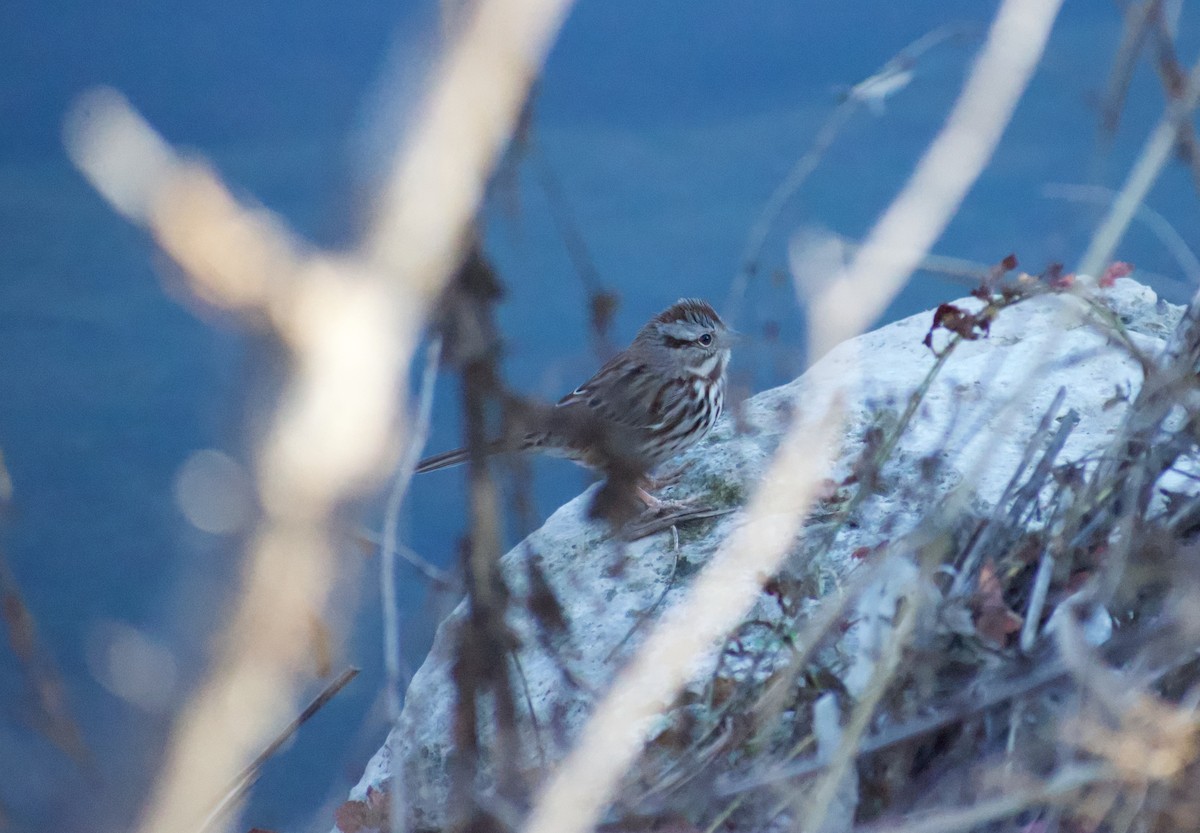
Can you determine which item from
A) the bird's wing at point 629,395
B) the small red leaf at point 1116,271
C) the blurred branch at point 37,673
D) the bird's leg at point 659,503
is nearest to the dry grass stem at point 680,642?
the bird's leg at point 659,503

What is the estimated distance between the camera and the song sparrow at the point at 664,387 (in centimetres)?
279

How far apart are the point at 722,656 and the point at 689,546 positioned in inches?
41.7

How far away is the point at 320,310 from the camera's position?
22.6 inches

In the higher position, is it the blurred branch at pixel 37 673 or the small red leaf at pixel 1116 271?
the small red leaf at pixel 1116 271

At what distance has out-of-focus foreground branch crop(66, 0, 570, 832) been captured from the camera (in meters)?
0.56

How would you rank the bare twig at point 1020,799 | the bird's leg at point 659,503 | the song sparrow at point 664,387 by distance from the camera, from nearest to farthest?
1. the bare twig at point 1020,799
2. the bird's leg at point 659,503
3. the song sparrow at point 664,387

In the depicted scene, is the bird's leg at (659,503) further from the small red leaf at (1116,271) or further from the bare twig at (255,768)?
the bare twig at (255,768)

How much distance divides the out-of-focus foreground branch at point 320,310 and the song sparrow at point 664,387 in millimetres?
1773

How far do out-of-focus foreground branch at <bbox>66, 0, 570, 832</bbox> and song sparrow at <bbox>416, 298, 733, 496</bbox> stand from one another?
1773mm

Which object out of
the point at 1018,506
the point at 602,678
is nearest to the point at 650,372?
the point at 602,678

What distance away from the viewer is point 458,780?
726 mm

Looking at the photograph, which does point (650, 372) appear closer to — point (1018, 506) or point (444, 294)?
point (1018, 506)

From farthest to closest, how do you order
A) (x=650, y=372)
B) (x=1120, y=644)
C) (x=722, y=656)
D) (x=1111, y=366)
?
(x=650, y=372), (x=1111, y=366), (x=722, y=656), (x=1120, y=644)

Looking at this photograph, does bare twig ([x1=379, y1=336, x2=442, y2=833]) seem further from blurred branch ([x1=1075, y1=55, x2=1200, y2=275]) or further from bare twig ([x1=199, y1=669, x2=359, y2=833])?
blurred branch ([x1=1075, y1=55, x2=1200, y2=275])
